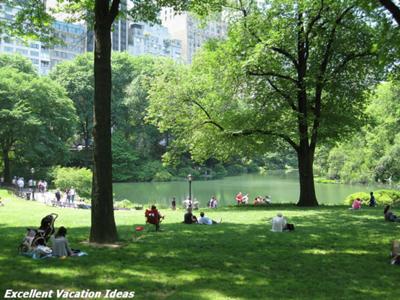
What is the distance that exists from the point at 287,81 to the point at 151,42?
448 ft

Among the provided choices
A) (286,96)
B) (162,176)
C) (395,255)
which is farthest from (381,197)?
(162,176)

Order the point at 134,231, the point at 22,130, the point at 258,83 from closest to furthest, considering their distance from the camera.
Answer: the point at 134,231 → the point at 258,83 → the point at 22,130

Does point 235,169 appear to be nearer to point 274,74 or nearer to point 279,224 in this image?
point 274,74

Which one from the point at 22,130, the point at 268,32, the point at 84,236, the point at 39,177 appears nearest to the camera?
the point at 84,236

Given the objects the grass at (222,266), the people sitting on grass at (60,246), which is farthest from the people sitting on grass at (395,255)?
the people sitting on grass at (60,246)

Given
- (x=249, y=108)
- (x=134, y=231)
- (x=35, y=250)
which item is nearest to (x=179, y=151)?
(x=249, y=108)

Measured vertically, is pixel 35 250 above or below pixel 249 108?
below

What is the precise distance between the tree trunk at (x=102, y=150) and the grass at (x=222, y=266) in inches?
22.3

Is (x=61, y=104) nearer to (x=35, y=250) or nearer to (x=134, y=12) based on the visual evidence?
(x=134, y=12)

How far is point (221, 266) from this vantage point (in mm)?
8812

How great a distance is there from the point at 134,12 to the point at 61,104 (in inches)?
1676

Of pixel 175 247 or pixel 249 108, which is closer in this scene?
pixel 175 247

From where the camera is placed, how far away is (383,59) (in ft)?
26.8

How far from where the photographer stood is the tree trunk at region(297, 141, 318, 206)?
78.5ft
